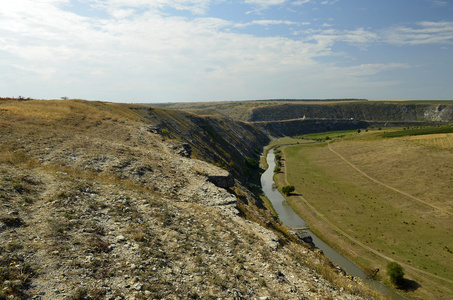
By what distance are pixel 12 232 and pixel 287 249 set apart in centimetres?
1675

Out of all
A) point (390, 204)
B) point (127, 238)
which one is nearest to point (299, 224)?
point (390, 204)

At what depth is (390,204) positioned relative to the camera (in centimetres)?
5484

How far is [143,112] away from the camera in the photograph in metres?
70.9

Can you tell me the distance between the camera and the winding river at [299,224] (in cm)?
3257

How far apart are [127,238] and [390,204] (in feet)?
199

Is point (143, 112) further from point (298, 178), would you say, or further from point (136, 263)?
point (136, 263)

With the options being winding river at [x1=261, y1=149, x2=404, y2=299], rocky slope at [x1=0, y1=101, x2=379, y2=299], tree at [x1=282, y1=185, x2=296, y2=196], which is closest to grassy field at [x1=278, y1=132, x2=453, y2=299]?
winding river at [x1=261, y1=149, x2=404, y2=299]

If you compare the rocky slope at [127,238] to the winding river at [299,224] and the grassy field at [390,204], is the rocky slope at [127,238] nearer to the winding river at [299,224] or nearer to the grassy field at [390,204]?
the winding river at [299,224]

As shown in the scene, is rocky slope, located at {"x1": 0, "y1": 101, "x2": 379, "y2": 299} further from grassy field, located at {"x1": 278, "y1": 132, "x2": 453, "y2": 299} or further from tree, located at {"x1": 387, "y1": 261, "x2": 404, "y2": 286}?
grassy field, located at {"x1": 278, "y1": 132, "x2": 453, "y2": 299}

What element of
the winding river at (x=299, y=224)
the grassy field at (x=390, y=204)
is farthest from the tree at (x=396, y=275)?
the winding river at (x=299, y=224)

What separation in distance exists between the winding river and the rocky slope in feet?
43.2

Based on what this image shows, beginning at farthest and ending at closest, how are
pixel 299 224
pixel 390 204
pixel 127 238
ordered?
pixel 390 204 → pixel 299 224 → pixel 127 238

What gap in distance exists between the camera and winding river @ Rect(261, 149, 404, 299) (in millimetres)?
32572

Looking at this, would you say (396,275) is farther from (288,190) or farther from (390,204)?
(288,190)
